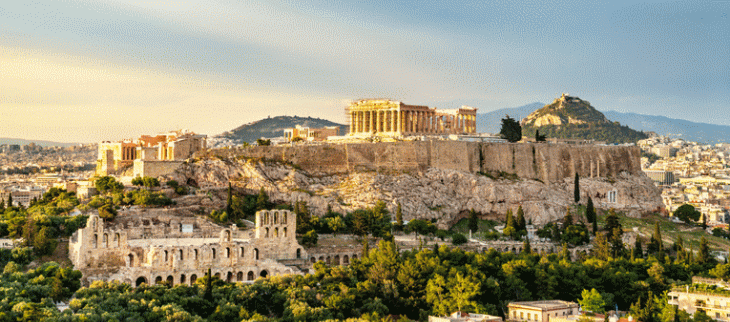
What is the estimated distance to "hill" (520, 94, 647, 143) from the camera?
156m

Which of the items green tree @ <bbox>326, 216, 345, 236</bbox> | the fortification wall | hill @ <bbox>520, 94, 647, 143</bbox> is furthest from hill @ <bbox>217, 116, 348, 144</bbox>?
green tree @ <bbox>326, 216, 345, 236</bbox>

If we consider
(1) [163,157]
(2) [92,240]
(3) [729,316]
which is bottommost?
(3) [729,316]

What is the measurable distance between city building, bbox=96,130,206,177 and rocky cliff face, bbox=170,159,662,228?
66.6 inches

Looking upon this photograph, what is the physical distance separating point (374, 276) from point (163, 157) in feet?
98.9

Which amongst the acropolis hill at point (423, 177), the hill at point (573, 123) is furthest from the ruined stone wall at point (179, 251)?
the hill at point (573, 123)

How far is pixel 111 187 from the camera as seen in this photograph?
6116 centimetres

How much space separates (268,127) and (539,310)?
472ft

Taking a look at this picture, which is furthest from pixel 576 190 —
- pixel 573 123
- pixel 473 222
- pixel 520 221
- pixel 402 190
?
pixel 573 123

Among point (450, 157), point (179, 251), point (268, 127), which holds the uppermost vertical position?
point (268, 127)

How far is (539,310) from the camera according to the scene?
134ft

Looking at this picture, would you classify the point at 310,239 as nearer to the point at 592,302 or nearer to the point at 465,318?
the point at 465,318

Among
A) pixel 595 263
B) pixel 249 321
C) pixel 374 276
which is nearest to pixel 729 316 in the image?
pixel 595 263

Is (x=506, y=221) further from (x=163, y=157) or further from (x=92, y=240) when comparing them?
(x=92, y=240)

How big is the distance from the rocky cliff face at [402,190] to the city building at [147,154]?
1.69 meters
